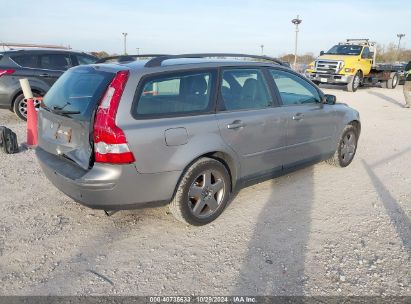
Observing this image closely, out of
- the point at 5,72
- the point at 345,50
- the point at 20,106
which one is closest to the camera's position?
the point at 5,72

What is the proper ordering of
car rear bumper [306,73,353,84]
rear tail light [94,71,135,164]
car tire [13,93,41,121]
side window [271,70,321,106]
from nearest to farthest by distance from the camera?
1. rear tail light [94,71,135,164]
2. side window [271,70,321,106]
3. car tire [13,93,41,121]
4. car rear bumper [306,73,353,84]

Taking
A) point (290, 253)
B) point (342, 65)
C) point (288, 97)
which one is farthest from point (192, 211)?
point (342, 65)

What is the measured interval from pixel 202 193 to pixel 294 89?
6.78 feet

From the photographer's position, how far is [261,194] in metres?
4.64

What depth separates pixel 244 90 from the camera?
410 centimetres

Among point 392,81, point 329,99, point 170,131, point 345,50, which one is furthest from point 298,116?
point 392,81

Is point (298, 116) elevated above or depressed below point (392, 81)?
below

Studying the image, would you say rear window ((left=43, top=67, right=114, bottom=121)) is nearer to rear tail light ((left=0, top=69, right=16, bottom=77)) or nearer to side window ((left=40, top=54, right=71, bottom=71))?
rear tail light ((left=0, top=69, right=16, bottom=77))

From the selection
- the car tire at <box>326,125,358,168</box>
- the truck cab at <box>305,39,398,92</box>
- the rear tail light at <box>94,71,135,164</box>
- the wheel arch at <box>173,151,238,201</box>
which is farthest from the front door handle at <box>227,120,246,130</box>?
the truck cab at <box>305,39,398,92</box>

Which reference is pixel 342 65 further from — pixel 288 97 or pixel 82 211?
pixel 82 211

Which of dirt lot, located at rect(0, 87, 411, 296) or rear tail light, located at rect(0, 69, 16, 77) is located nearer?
dirt lot, located at rect(0, 87, 411, 296)

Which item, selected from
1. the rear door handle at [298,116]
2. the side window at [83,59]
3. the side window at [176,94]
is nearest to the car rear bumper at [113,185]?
the side window at [176,94]

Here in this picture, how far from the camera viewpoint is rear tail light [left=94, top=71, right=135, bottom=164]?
10.0ft

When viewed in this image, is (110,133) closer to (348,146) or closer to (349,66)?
(348,146)
